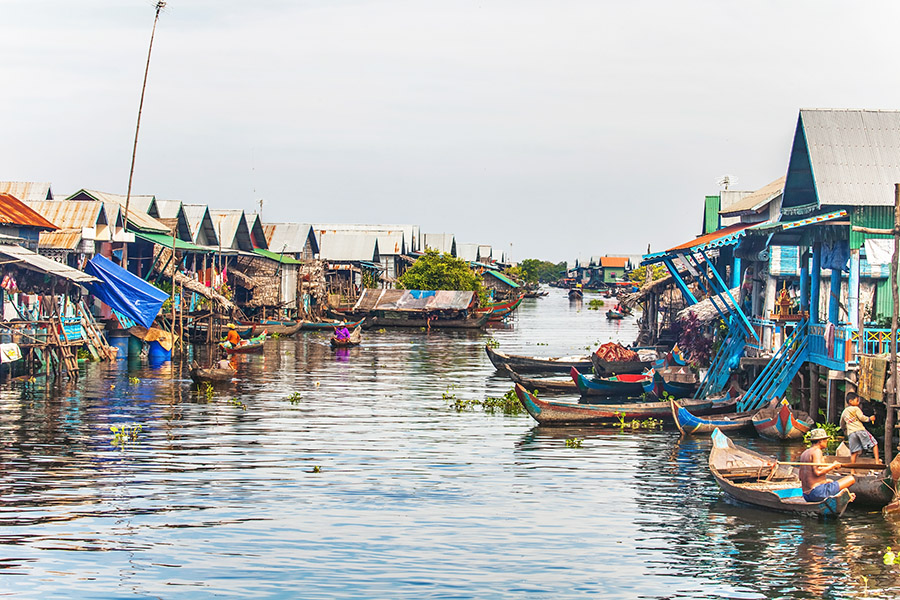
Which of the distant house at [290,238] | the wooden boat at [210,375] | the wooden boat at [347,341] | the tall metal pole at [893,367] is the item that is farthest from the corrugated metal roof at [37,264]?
the distant house at [290,238]

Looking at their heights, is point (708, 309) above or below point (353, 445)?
above

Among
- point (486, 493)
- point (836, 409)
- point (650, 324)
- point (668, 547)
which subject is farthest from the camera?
point (650, 324)

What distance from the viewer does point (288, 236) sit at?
6781 cm

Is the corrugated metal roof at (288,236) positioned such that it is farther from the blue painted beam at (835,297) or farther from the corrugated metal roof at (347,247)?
the blue painted beam at (835,297)

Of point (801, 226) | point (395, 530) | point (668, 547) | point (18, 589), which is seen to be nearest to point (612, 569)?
point (668, 547)

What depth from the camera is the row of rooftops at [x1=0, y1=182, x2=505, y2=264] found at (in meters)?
34.8

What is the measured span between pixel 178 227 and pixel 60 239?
1367cm

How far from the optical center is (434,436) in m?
22.5

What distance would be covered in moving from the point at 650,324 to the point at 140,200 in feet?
81.2

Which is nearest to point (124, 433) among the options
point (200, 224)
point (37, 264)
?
point (37, 264)

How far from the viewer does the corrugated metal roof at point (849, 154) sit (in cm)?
2020

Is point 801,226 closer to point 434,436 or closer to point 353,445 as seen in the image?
point 434,436

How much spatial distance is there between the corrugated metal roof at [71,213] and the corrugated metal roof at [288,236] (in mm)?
29310

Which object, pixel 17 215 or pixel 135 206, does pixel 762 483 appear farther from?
pixel 135 206
